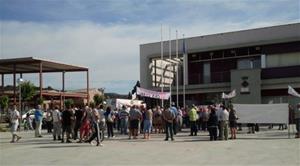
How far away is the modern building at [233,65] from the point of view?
43188 mm

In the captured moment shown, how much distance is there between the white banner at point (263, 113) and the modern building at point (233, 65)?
14.0 m

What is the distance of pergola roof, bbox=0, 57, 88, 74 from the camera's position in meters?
44.3

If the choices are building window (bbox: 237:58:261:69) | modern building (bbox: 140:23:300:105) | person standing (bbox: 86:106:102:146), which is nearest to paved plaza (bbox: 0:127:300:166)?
person standing (bbox: 86:106:102:146)

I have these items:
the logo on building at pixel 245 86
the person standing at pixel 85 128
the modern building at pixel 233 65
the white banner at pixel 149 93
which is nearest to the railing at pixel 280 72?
the modern building at pixel 233 65

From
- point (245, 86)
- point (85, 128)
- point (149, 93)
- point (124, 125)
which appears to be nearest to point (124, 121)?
point (124, 125)

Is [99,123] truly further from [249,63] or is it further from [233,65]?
[233,65]

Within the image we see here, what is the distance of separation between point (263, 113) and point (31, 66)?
28271 millimetres

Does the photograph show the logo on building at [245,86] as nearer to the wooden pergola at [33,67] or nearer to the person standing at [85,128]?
the wooden pergola at [33,67]

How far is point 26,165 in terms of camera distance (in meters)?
14.1

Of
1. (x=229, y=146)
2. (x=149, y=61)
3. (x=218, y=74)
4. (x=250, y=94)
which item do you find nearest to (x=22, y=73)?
Result: (x=149, y=61)

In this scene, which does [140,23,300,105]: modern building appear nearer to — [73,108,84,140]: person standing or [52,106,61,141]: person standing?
[73,108,84,140]: person standing

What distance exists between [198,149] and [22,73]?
39801 mm

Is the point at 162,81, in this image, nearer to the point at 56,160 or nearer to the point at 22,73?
the point at 22,73

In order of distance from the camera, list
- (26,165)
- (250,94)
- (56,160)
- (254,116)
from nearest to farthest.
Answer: (26,165)
(56,160)
(254,116)
(250,94)
